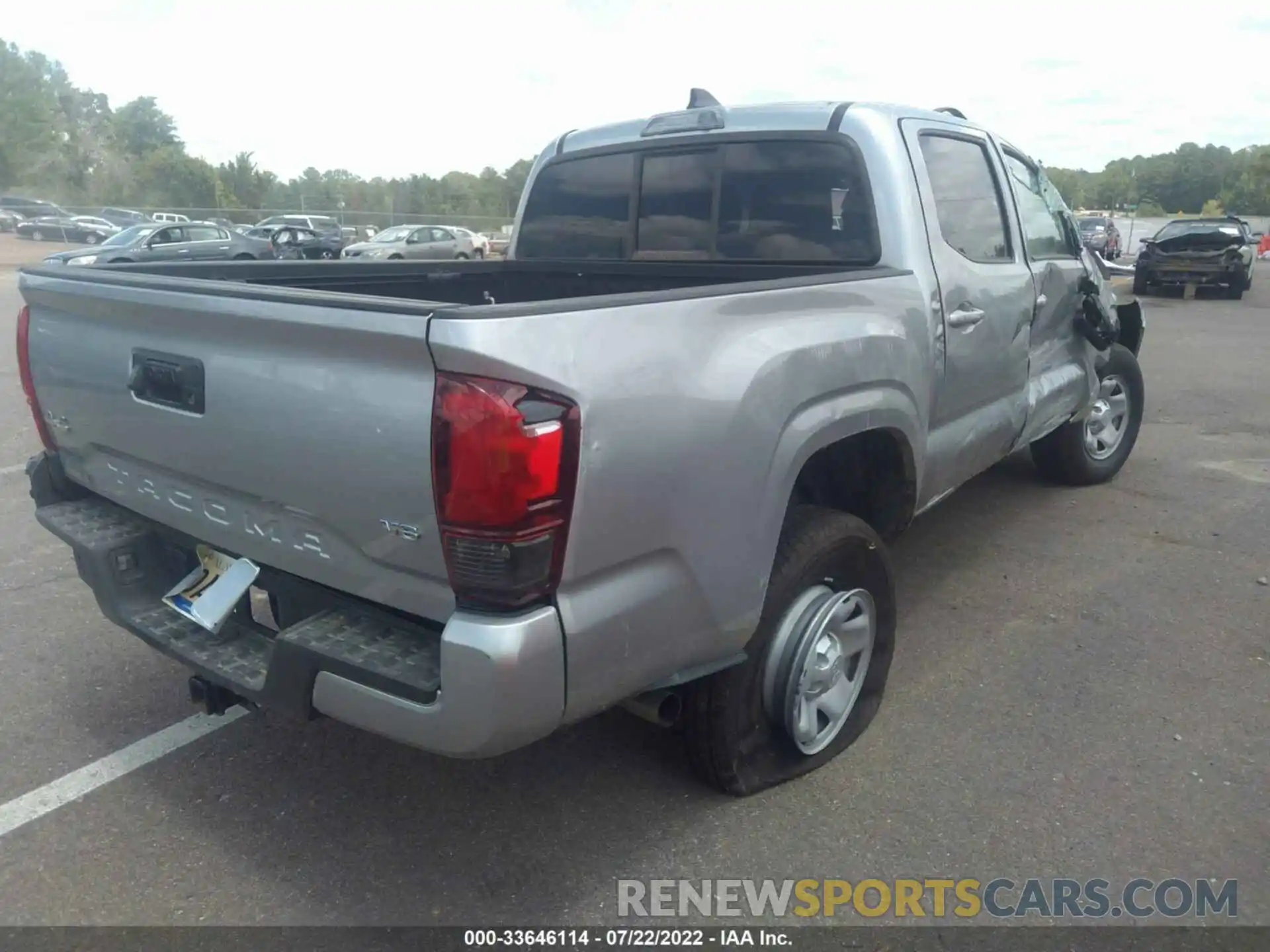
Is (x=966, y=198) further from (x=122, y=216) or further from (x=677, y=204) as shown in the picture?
(x=122, y=216)

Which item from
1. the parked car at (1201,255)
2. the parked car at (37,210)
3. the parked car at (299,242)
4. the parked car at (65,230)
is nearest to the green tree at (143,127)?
the parked car at (37,210)

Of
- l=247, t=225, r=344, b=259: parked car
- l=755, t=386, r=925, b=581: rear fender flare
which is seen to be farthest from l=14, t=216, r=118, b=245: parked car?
l=755, t=386, r=925, b=581: rear fender flare

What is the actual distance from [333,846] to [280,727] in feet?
2.44

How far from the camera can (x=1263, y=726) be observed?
3.35 meters

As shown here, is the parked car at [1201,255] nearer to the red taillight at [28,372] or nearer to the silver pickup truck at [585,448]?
the silver pickup truck at [585,448]

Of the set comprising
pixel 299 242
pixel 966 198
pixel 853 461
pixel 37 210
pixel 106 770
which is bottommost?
pixel 106 770

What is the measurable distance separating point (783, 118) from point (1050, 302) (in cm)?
176

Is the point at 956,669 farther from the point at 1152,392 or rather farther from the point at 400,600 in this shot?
the point at 1152,392

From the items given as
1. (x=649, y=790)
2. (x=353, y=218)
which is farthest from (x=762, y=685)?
(x=353, y=218)

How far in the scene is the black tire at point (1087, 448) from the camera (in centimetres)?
584

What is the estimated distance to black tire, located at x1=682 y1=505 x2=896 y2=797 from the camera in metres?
2.71

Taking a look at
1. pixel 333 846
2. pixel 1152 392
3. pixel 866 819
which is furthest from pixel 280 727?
pixel 1152 392

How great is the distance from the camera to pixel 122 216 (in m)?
44.8

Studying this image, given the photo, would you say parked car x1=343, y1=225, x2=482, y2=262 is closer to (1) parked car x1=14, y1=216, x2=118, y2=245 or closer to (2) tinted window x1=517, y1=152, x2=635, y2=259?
(1) parked car x1=14, y1=216, x2=118, y2=245
